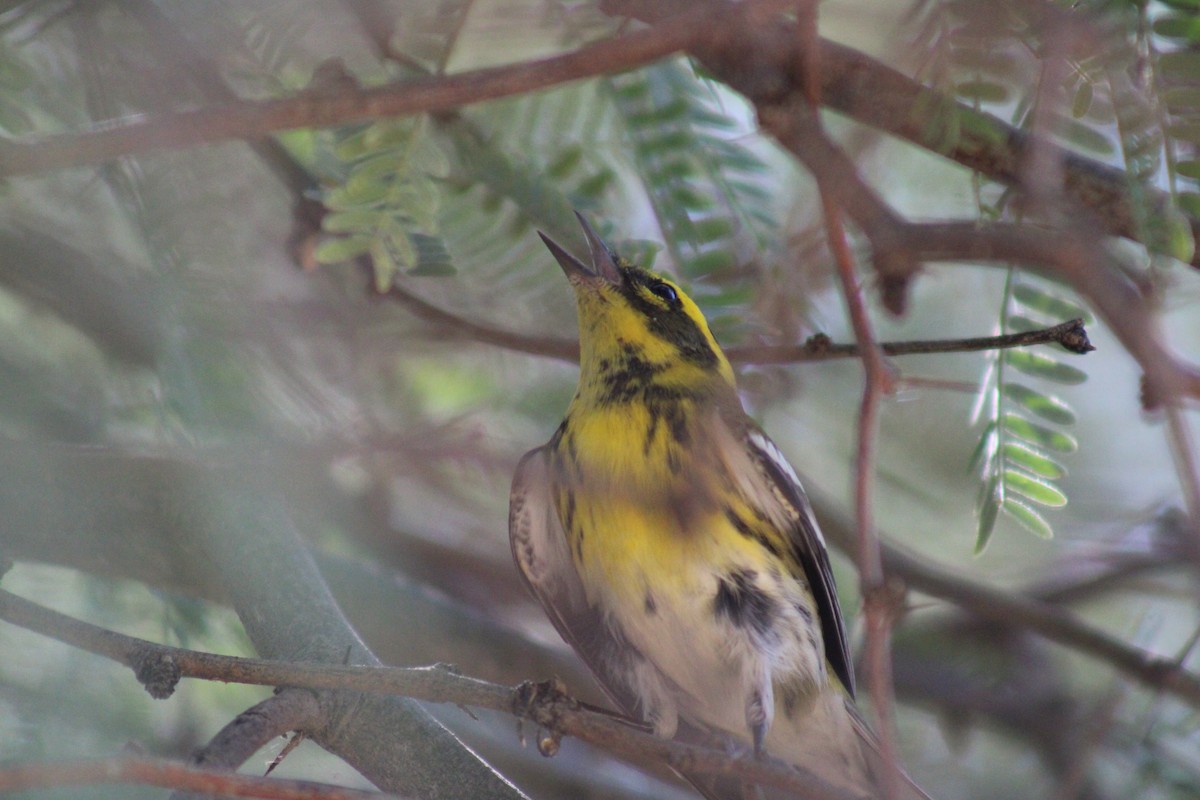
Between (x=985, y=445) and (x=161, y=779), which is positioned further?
(x=985, y=445)

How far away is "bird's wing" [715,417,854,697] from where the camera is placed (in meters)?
2.85

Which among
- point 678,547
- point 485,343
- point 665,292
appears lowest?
point 678,547

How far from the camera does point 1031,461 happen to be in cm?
244

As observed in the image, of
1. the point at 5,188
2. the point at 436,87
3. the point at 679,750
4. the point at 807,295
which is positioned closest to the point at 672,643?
the point at 679,750

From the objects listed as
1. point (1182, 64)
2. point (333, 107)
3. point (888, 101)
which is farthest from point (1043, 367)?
point (333, 107)

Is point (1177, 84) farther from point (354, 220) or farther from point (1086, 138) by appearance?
point (354, 220)

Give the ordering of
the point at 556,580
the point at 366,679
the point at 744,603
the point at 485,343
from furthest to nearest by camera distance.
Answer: the point at 485,343 < the point at 556,580 < the point at 744,603 < the point at 366,679

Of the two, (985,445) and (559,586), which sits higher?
(985,445)

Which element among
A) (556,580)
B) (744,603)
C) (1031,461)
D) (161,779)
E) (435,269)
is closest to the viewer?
(161,779)

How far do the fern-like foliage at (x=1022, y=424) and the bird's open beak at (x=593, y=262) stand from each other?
927mm

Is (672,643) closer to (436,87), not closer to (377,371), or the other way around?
(377,371)

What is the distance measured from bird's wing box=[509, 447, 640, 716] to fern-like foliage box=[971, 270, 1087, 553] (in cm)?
98

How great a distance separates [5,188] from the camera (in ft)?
8.13

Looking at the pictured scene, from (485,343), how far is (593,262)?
1.17ft
